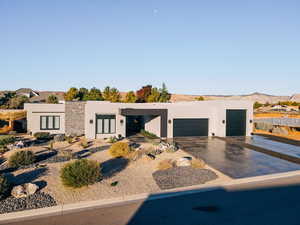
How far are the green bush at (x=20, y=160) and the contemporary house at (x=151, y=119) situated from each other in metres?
9.73

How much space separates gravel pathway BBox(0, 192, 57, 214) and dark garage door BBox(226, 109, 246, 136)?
70.5 ft

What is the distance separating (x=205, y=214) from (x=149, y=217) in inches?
78.1

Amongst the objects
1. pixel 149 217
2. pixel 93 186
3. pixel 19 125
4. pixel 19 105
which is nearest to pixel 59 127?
pixel 19 125

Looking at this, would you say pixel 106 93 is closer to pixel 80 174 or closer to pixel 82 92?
pixel 82 92

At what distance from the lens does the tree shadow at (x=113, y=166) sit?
39.4ft

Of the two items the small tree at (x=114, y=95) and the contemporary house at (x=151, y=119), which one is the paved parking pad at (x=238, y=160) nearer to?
the contemporary house at (x=151, y=119)

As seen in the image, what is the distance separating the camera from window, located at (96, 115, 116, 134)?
77.4 feet

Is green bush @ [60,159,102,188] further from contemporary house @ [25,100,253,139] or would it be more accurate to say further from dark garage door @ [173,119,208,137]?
dark garage door @ [173,119,208,137]

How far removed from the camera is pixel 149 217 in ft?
24.5

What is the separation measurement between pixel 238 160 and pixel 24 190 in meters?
12.8

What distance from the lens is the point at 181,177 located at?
1130 centimetres

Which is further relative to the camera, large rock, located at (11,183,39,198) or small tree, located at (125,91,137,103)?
small tree, located at (125,91,137,103)

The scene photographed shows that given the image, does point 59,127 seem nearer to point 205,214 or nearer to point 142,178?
point 142,178

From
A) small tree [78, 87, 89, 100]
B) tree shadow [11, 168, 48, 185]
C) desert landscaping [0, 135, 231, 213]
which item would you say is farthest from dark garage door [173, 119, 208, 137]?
small tree [78, 87, 89, 100]
